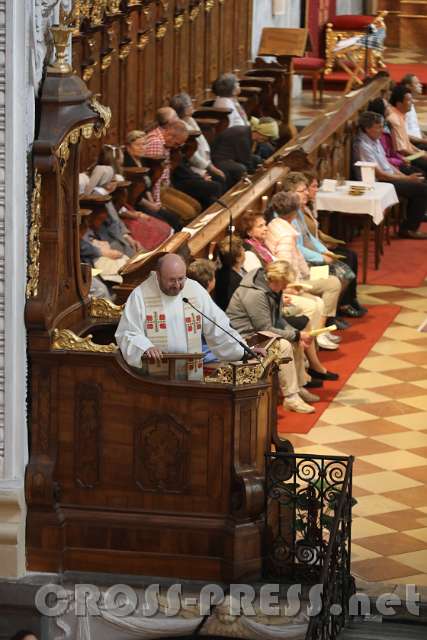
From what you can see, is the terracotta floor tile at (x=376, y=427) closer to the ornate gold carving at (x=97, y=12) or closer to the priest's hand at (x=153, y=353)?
the priest's hand at (x=153, y=353)

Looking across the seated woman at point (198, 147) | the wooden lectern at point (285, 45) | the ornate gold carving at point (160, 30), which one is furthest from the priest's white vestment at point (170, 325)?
the wooden lectern at point (285, 45)

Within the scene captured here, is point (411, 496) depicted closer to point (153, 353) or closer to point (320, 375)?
point (320, 375)

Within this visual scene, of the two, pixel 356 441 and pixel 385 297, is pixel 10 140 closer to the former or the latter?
pixel 356 441

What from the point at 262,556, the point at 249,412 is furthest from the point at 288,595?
the point at 249,412

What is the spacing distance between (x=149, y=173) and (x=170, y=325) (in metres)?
4.85

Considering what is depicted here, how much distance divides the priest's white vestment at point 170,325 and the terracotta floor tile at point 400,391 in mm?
3107

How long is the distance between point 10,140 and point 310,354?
415 cm

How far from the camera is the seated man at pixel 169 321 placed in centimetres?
807

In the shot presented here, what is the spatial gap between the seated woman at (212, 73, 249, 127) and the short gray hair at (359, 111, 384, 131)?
3.69 ft

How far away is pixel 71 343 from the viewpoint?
806cm

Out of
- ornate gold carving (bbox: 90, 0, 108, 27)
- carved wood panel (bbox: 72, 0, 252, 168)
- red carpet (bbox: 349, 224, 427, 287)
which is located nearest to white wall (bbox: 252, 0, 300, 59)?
carved wood panel (bbox: 72, 0, 252, 168)

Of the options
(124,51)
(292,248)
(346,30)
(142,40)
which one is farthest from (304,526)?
(346,30)

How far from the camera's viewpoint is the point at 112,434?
814cm

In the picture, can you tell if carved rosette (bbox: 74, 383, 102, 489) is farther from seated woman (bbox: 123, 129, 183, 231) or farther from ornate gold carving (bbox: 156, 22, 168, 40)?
ornate gold carving (bbox: 156, 22, 168, 40)
